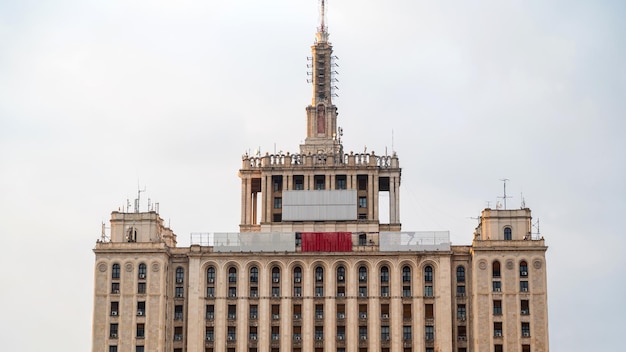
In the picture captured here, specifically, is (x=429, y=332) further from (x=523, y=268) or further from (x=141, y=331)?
(x=141, y=331)

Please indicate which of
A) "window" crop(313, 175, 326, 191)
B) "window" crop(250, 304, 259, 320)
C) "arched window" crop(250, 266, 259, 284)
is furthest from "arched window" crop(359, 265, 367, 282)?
"window" crop(313, 175, 326, 191)

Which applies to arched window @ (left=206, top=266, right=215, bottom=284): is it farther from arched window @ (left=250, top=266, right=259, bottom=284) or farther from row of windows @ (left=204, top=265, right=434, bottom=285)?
arched window @ (left=250, top=266, right=259, bottom=284)

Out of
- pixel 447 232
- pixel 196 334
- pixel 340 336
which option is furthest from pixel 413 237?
pixel 196 334

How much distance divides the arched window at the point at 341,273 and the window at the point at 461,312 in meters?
15.2

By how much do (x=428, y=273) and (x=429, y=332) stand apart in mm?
7705

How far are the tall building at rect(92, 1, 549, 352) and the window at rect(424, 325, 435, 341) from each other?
205 mm

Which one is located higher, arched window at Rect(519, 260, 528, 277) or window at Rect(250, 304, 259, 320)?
arched window at Rect(519, 260, 528, 277)

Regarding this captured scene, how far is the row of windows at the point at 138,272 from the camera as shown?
17825cm

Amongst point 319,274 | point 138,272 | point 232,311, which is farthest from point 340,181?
point 138,272

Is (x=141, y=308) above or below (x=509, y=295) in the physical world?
below

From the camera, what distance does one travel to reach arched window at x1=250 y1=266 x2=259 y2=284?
589ft

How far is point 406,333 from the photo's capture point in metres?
176

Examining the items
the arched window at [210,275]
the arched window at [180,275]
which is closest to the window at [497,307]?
the arched window at [210,275]

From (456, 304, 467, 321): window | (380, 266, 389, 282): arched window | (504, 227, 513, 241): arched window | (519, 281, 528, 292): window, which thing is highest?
(504, 227, 513, 241): arched window
